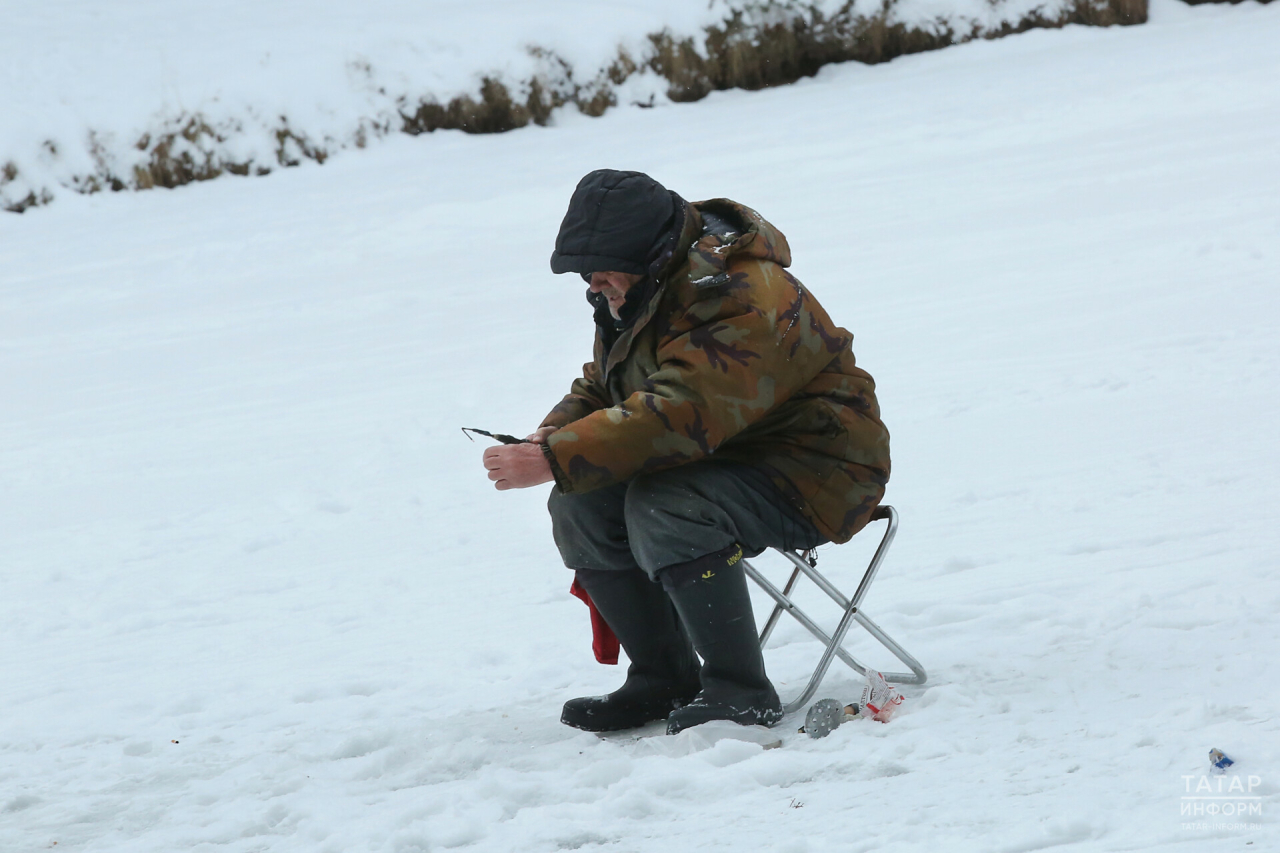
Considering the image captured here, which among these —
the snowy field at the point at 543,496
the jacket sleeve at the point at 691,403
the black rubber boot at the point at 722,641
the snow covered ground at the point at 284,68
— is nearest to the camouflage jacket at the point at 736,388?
the jacket sleeve at the point at 691,403

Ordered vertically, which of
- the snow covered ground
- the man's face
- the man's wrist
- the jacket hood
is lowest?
the man's wrist

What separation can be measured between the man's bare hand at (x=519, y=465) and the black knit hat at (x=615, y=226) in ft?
1.25

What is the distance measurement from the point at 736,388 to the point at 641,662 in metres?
0.76

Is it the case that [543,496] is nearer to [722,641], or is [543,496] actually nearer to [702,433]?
[722,641]

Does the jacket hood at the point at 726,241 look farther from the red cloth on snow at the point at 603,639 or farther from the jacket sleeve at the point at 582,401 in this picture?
the red cloth on snow at the point at 603,639

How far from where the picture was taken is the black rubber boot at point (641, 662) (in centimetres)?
287

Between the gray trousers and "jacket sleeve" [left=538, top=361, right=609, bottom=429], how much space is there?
0.18 meters

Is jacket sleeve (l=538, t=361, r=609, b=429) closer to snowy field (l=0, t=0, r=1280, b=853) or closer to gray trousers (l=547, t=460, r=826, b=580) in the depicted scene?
gray trousers (l=547, t=460, r=826, b=580)

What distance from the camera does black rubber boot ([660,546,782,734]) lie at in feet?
8.62

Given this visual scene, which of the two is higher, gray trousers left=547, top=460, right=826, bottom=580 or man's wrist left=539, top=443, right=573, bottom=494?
man's wrist left=539, top=443, right=573, bottom=494

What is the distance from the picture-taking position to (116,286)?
8.23 m

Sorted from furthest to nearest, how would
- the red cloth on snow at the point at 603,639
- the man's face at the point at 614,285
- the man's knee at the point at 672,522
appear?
the red cloth on snow at the point at 603,639
the man's face at the point at 614,285
the man's knee at the point at 672,522

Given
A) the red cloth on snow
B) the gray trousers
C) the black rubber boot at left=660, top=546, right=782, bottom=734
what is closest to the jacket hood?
the gray trousers

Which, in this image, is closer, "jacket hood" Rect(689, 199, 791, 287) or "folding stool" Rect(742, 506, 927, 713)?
"jacket hood" Rect(689, 199, 791, 287)
